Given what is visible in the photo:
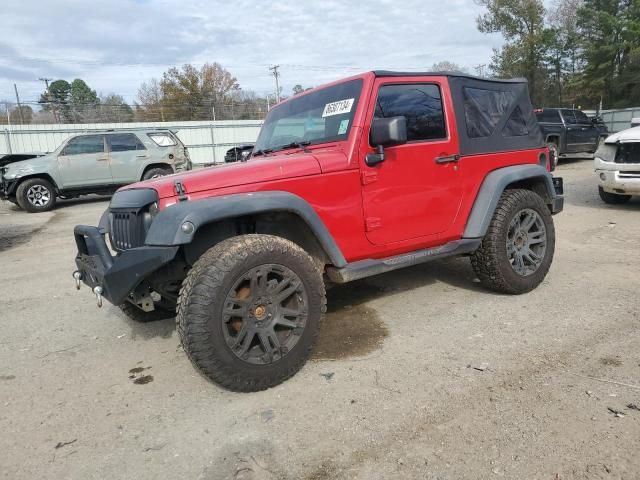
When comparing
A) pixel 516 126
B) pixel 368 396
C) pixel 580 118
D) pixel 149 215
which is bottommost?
pixel 368 396

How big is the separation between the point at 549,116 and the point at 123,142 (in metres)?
12.9

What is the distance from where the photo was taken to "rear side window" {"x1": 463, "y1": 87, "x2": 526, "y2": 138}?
399 centimetres

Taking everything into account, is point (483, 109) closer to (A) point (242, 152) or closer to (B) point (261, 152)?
(B) point (261, 152)

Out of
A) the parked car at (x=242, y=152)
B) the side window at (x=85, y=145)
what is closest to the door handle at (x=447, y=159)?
the parked car at (x=242, y=152)

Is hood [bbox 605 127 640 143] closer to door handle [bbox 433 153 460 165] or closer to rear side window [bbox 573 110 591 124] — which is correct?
door handle [bbox 433 153 460 165]

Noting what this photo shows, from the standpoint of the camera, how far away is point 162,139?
12.8 m

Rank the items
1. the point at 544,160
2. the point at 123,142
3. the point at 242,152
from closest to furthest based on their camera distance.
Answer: the point at 544,160 < the point at 242,152 < the point at 123,142

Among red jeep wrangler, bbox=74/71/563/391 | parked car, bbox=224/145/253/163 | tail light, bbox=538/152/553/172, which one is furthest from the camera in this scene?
tail light, bbox=538/152/553/172

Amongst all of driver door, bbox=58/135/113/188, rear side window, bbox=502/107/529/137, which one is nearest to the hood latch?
rear side window, bbox=502/107/529/137

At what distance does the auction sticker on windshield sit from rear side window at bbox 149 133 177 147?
10072mm

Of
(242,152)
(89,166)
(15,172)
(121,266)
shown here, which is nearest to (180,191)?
(121,266)

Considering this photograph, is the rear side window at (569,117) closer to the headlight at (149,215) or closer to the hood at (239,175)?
the hood at (239,175)

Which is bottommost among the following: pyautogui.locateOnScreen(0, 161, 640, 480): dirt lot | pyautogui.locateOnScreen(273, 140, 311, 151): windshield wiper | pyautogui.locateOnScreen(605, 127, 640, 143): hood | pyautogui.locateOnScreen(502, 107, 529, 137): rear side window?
pyautogui.locateOnScreen(0, 161, 640, 480): dirt lot

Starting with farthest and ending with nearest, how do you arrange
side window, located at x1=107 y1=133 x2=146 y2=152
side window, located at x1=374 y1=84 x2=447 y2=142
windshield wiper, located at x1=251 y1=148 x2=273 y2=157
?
side window, located at x1=107 y1=133 x2=146 y2=152, windshield wiper, located at x1=251 y1=148 x2=273 y2=157, side window, located at x1=374 y1=84 x2=447 y2=142
